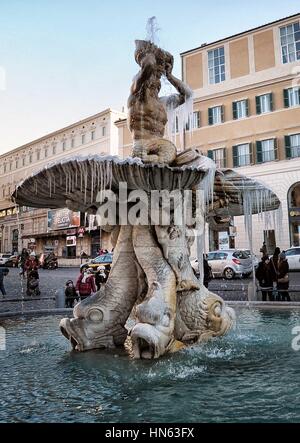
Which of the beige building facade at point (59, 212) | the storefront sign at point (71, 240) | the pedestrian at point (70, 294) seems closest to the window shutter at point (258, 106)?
the beige building facade at point (59, 212)

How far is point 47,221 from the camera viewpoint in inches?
1940

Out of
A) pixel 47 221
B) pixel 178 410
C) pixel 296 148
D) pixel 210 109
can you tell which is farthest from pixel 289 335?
pixel 47 221

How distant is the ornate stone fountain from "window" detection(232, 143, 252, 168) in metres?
23.1

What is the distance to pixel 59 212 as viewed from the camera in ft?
154

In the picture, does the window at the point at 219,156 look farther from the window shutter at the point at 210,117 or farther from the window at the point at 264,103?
the window at the point at 264,103

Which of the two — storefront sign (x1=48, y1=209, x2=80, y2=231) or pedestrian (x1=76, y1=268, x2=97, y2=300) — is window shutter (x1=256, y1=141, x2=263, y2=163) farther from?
storefront sign (x1=48, y1=209, x2=80, y2=231)

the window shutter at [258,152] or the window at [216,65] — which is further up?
the window at [216,65]

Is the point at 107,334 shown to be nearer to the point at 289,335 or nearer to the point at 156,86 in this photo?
the point at 289,335

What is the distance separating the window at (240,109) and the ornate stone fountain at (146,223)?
24.2 metres

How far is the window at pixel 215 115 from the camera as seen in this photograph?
2925cm

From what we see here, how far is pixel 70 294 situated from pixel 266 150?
834 inches

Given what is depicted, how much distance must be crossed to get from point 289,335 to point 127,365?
90.7 inches

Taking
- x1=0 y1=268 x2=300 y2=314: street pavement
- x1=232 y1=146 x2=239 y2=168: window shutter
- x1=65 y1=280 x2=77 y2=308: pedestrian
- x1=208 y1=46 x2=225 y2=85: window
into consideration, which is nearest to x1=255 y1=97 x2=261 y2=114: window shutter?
x1=232 y1=146 x2=239 y2=168: window shutter

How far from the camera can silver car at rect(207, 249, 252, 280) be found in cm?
1872
